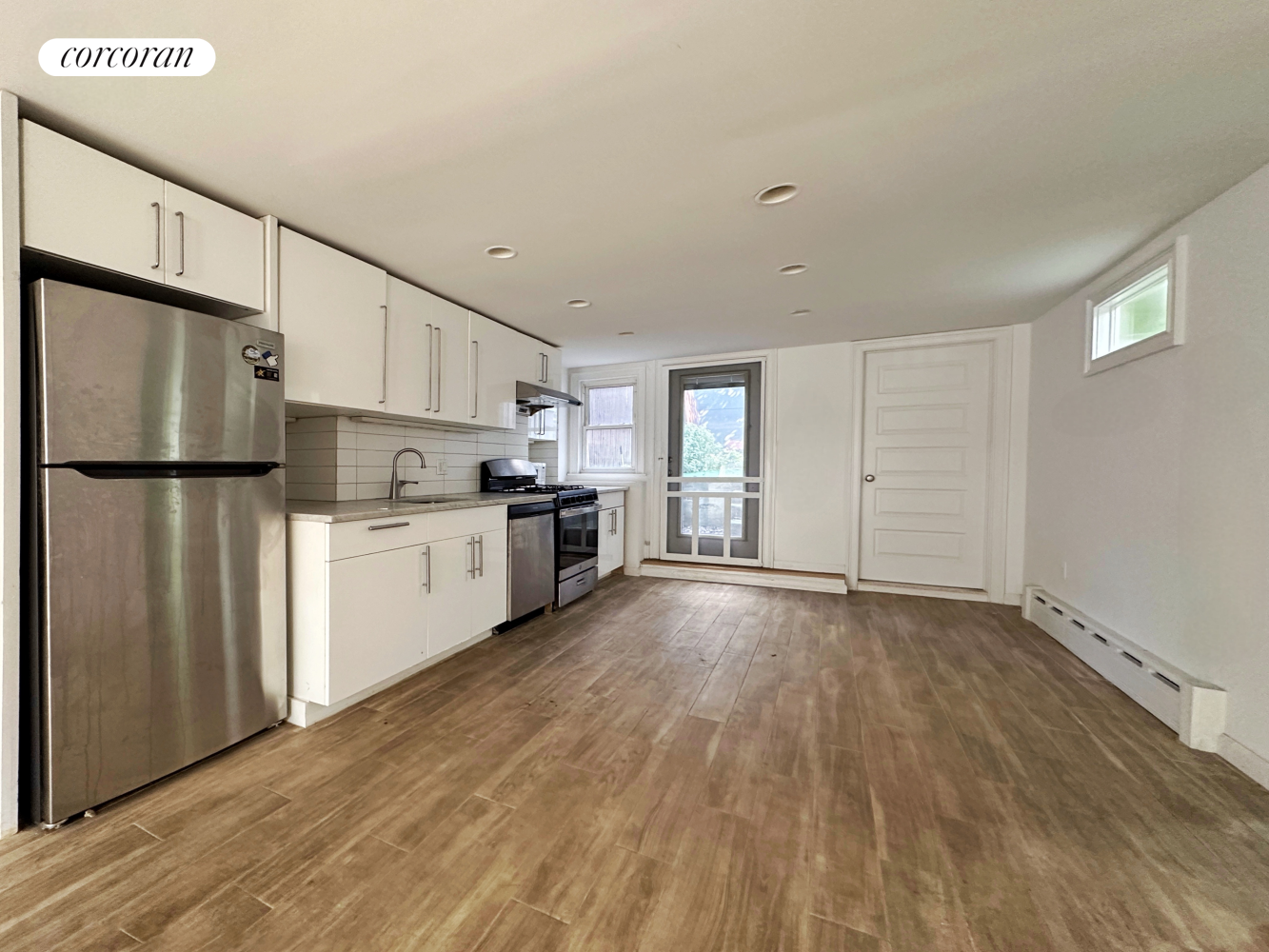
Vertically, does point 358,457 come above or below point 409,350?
below

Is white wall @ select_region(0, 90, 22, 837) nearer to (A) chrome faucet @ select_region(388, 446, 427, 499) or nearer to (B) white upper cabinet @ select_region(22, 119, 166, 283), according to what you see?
(B) white upper cabinet @ select_region(22, 119, 166, 283)

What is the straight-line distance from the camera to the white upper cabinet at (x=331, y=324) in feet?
6.94

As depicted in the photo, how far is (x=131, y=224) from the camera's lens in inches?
→ 63.2

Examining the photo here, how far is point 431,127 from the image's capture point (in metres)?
1.52

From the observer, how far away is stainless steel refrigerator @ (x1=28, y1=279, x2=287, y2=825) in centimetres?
139

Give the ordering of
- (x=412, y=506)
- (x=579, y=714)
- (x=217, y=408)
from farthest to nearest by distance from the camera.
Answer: (x=412, y=506)
(x=579, y=714)
(x=217, y=408)

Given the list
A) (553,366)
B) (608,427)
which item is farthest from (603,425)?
(553,366)

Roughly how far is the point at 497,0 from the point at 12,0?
118 centimetres

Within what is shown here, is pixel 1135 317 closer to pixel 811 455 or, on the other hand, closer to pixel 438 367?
pixel 811 455

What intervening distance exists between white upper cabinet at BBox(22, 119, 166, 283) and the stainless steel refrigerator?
0.21 m

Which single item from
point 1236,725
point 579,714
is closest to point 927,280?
point 1236,725

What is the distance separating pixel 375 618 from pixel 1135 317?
14.2 ft

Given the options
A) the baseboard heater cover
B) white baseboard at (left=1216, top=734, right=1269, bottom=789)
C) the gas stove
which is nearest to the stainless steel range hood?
the gas stove

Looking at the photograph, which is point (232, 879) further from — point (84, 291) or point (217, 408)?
point (84, 291)
